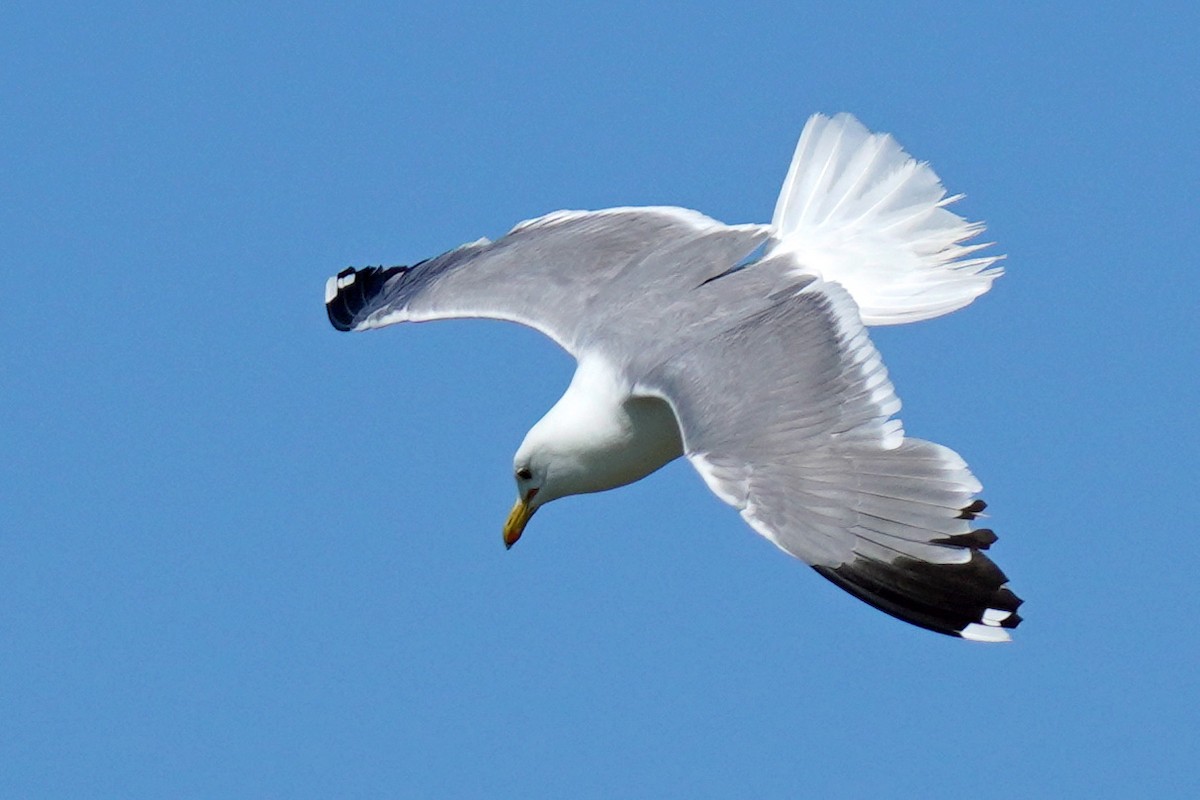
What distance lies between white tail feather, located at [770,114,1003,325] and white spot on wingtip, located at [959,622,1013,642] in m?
1.57

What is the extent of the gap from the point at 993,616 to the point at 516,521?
2053 mm

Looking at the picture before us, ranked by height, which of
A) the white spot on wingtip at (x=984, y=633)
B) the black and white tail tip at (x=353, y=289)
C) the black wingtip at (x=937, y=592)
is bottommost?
the white spot on wingtip at (x=984, y=633)

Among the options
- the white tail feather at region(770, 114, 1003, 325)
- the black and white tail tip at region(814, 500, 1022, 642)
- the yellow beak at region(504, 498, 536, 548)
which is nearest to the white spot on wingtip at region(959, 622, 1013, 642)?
the black and white tail tip at region(814, 500, 1022, 642)

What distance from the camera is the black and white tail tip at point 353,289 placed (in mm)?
7902

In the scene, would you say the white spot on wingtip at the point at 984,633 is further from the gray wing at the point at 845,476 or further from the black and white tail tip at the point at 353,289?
the black and white tail tip at the point at 353,289

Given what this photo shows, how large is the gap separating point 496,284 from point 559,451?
102 cm

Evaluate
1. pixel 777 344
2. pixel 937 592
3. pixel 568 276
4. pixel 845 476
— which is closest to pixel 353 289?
pixel 568 276

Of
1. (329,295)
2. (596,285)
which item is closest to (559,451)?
(596,285)

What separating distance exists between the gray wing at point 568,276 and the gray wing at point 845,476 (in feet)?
2.22

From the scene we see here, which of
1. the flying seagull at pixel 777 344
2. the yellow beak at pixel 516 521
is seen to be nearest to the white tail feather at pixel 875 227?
the flying seagull at pixel 777 344

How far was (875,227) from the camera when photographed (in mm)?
6918

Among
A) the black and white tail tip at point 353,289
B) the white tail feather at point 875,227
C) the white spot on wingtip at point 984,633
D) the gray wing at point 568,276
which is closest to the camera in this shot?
the white spot on wingtip at point 984,633

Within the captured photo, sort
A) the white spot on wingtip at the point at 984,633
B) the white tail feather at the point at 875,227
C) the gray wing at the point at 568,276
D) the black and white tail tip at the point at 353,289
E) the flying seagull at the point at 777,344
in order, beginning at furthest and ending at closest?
the black and white tail tip at the point at 353,289, the gray wing at the point at 568,276, the white tail feather at the point at 875,227, the flying seagull at the point at 777,344, the white spot on wingtip at the point at 984,633

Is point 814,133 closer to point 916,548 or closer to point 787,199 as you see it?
point 787,199
